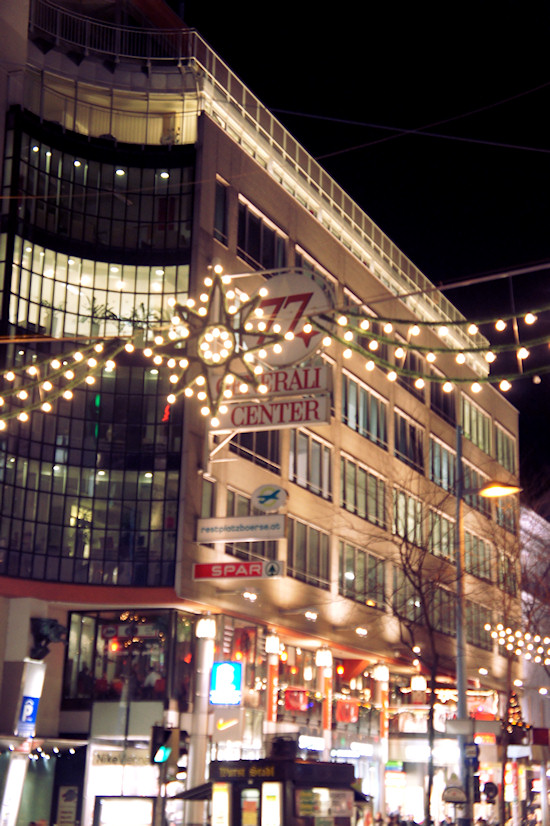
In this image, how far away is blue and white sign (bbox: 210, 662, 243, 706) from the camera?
32.6m

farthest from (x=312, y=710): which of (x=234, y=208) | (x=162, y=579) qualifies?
(x=234, y=208)

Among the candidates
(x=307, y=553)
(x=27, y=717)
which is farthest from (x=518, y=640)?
(x=27, y=717)

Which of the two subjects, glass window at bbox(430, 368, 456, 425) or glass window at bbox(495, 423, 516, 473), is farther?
glass window at bbox(495, 423, 516, 473)

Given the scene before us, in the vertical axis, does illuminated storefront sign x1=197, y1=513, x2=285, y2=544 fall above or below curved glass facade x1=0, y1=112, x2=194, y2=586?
below

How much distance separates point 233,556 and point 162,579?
2.99 m

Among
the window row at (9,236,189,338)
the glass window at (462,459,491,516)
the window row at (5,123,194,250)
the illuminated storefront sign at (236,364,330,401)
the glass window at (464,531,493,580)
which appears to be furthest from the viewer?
the glass window at (462,459,491,516)

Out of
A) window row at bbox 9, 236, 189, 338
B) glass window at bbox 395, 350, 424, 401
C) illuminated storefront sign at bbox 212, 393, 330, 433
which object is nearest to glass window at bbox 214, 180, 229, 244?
window row at bbox 9, 236, 189, 338

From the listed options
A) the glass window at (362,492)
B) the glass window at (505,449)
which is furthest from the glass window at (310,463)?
the glass window at (505,449)

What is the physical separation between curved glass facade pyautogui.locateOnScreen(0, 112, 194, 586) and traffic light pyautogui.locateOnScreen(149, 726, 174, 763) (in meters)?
16.1

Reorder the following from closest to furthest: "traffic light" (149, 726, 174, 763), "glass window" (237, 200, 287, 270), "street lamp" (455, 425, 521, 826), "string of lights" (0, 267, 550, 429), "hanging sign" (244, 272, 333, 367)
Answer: "string of lights" (0, 267, 550, 429), "traffic light" (149, 726, 174, 763), "hanging sign" (244, 272, 333, 367), "street lamp" (455, 425, 521, 826), "glass window" (237, 200, 287, 270)

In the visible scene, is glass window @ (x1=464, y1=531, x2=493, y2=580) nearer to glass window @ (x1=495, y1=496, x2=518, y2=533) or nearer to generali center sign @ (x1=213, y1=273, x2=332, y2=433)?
glass window @ (x1=495, y1=496, x2=518, y2=533)

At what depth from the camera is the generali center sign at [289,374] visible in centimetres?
2170

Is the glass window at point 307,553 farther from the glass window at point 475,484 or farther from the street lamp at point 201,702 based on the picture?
the glass window at point 475,484

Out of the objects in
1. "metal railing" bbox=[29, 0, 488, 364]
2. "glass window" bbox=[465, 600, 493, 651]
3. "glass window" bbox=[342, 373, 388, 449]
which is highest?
"metal railing" bbox=[29, 0, 488, 364]
